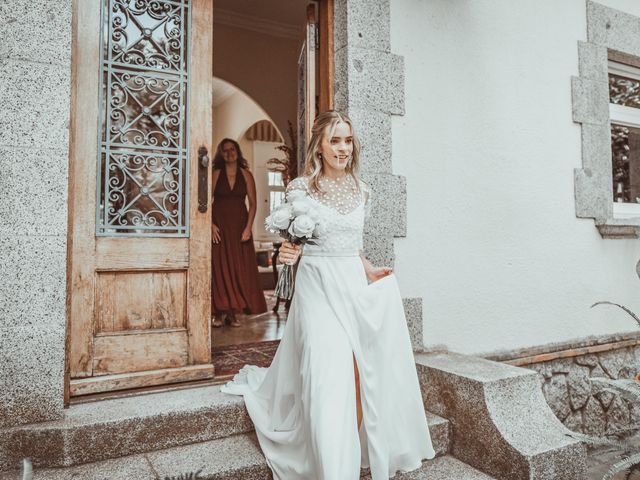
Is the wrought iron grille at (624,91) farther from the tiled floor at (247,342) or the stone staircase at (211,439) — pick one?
the tiled floor at (247,342)

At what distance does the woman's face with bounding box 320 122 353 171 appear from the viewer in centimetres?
235

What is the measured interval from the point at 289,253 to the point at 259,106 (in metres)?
5.73

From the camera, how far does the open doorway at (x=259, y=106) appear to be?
3311 mm

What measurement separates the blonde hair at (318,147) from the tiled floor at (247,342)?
1.40m

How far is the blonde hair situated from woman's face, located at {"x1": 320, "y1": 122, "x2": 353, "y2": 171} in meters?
0.02

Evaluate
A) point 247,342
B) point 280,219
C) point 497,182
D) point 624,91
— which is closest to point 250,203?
point 247,342

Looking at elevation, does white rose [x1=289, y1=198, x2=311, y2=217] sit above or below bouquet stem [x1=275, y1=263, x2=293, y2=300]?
above

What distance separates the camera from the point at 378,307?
2.22 metres

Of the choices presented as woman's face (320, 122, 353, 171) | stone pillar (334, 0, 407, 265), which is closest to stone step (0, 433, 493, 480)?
stone pillar (334, 0, 407, 265)

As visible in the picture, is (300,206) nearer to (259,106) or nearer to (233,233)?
(233,233)

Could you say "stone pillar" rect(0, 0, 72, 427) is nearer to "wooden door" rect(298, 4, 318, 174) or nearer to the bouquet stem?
the bouquet stem

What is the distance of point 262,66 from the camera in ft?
24.4

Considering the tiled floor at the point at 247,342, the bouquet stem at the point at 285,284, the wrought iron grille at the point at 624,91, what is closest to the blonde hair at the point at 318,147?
the bouquet stem at the point at 285,284

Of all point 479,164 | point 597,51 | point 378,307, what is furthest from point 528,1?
point 378,307
